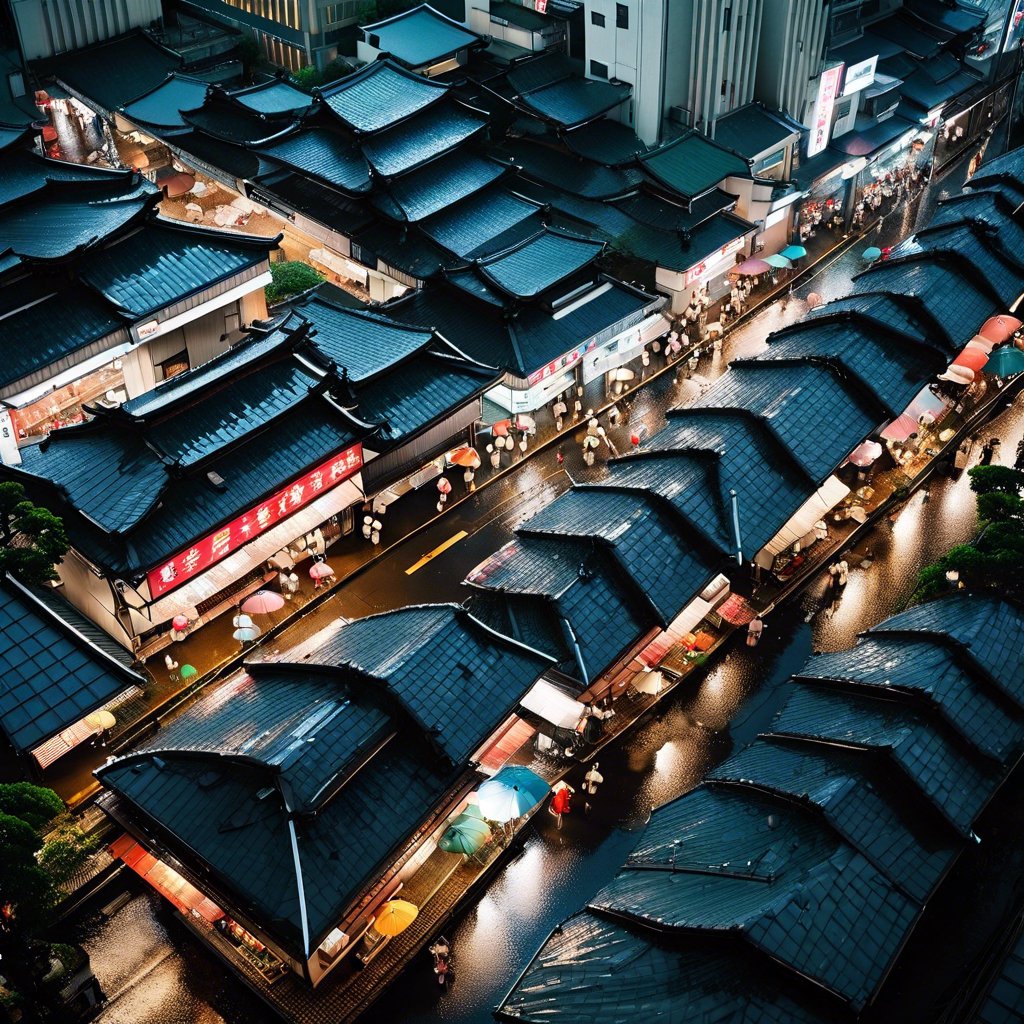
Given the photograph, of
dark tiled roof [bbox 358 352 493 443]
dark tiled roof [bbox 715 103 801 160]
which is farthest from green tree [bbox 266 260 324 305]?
dark tiled roof [bbox 715 103 801 160]

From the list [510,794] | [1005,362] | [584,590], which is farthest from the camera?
[1005,362]

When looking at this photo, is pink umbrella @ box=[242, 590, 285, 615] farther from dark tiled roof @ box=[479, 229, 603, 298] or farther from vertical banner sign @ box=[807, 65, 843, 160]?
vertical banner sign @ box=[807, 65, 843, 160]

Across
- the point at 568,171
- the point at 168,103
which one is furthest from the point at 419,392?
the point at 168,103

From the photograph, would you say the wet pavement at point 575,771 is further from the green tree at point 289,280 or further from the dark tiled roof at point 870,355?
the green tree at point 289,280

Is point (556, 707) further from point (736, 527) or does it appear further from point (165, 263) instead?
point (165, 263)

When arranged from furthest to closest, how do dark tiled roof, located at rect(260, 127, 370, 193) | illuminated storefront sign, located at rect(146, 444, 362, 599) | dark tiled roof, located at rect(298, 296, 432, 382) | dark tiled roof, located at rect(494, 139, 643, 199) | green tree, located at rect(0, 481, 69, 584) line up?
1. dark tiled roof, located at rect(494, 139, 643, 199)
2. dark tiled roof, located at rect(260, 127, 370, 193)
3. dark tiled roof, located at rect(298, 296, 432, 382)
4. illuminated storefront sign, located at rect(146, 444, 362, 599)
5. green tree, located at rect(0, 481, 69, 584)
